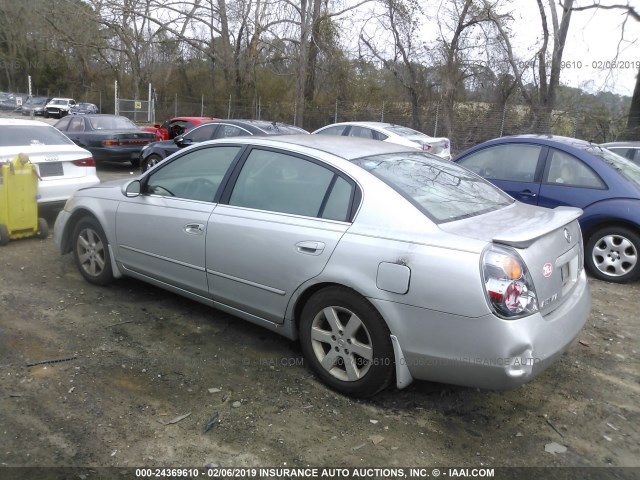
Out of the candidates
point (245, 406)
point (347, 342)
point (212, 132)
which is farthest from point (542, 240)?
point (212, 132)

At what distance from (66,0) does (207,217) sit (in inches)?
1295

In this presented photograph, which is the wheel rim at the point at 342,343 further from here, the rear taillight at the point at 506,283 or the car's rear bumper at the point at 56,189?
the car's rear bumper at the point at 56,189

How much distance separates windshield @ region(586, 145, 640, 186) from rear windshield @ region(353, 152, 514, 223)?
2857mm

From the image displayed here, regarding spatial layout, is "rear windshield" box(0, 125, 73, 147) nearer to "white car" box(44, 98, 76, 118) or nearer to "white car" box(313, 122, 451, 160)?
"white car" box(313, 122, 451, 160)

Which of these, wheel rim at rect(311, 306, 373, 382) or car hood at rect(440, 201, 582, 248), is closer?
car hood at rect(440, 201, 582, 248)

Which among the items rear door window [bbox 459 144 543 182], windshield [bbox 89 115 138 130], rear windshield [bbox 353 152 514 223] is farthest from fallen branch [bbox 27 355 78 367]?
windshield [bbox 89 115 138 130]

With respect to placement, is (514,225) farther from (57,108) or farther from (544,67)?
(57,108)

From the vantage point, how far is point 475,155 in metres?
7.06

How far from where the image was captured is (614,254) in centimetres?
592

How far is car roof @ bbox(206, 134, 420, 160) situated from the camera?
3.79m

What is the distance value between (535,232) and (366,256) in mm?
974

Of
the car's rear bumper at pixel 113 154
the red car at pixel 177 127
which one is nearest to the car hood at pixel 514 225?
the car's rear bumper at pixel 113 154

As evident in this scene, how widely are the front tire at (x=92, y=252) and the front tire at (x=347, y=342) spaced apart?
236 cm

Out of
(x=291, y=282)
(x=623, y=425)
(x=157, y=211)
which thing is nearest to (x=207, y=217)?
(x=157, y=211)
